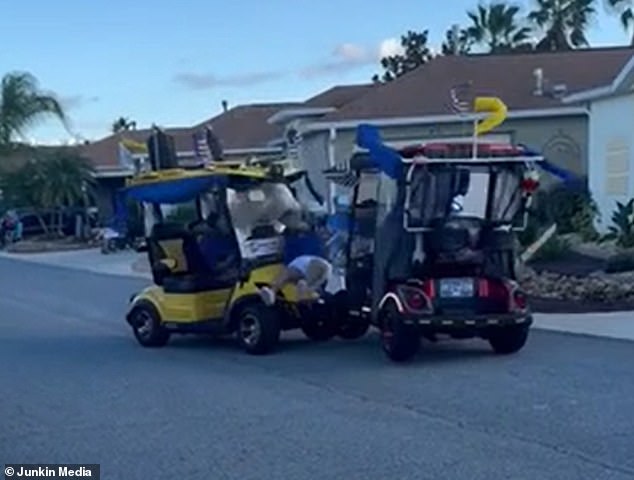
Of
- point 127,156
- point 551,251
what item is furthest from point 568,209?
point 127,156

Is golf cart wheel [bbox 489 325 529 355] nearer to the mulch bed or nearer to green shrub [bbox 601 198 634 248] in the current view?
the mulch bed

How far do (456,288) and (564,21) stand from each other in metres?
46.3

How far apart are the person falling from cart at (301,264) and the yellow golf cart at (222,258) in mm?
79

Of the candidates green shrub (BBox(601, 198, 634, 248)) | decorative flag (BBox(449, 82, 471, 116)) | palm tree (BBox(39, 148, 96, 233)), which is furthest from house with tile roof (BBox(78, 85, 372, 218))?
green shrub (BBox(601, 198, 634, 248))

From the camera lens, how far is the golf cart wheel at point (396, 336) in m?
13.6

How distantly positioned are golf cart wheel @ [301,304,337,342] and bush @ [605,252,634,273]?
6.34 metres

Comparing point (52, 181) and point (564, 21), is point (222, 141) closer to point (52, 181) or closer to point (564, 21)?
point (52, 181)

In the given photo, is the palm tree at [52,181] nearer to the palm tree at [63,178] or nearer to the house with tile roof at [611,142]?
the palm tree at [63,178]

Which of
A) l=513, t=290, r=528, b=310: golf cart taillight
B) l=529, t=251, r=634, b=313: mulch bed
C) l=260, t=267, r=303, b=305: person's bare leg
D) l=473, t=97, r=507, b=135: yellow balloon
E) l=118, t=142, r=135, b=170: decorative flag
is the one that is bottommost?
l=529, t=251, r=634, b=313: mulch bed

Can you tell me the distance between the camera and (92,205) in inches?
2228

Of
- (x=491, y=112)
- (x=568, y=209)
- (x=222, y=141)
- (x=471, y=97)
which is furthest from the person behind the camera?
(x=222, y=141)

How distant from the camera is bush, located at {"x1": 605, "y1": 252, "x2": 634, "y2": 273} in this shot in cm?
2059

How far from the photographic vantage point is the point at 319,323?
619 inches

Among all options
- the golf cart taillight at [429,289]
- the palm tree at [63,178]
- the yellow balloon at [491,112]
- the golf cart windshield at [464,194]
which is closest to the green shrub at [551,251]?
the yellow balloon at [491,112]
